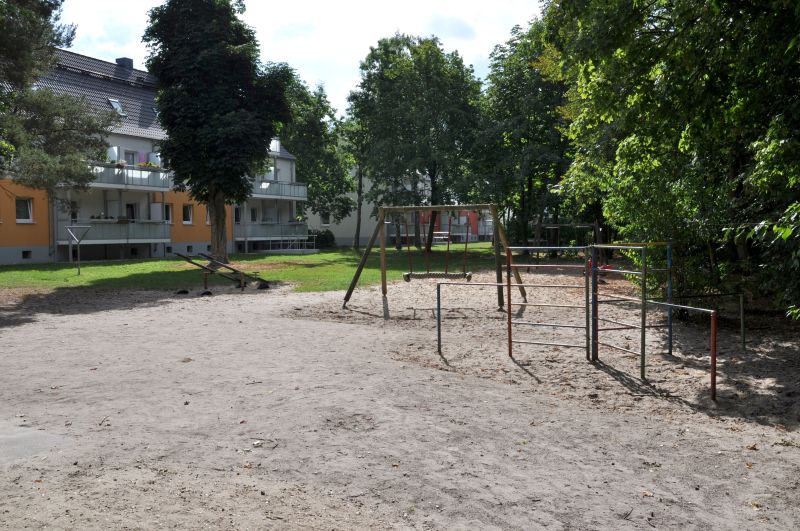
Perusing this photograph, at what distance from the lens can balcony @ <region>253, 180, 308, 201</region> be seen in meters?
47.5

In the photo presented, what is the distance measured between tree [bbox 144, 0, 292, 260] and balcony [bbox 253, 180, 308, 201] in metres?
18.5

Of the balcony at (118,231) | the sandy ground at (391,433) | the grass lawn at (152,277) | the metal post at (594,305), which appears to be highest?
the balcony at (118,231)

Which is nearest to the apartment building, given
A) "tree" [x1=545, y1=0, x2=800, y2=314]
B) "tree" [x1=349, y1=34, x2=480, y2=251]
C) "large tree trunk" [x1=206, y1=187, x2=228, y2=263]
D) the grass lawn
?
the grass lawn

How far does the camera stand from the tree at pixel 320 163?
60.1 m

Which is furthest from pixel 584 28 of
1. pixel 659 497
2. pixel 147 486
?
pixel 147 486

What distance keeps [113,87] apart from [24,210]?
10.9 meters

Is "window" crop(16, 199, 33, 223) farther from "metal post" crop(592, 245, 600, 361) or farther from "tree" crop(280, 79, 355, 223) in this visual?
"metal post" crop(592, 245, 600, 361)

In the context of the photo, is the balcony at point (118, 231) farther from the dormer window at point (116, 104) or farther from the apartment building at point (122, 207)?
the dormer window at point (116, 104)

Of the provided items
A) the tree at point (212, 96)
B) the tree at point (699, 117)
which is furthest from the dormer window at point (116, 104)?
the tree at point (699, 117)

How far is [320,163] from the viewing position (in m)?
60.8

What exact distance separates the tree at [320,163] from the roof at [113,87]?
17.0m

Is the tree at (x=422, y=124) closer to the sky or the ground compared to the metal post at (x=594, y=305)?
closer to the sky

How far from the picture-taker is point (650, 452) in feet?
18.1

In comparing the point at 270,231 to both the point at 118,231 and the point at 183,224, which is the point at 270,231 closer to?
the point at 183,224
